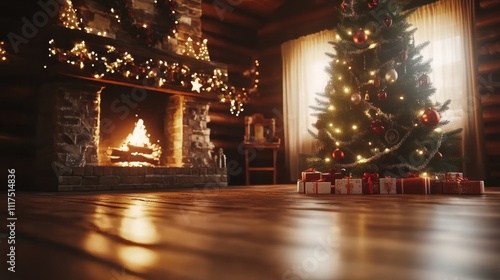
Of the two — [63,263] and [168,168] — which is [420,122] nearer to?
[168,168]

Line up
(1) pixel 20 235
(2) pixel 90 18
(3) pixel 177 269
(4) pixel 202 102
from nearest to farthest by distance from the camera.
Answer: (3) pixel 177 269, (1) pixel 20 235, (2) pixel 90 18, (4) pixel 202 102

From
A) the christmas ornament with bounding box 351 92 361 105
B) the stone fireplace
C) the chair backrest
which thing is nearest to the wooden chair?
the chair backrest

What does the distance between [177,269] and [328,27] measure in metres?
6.82

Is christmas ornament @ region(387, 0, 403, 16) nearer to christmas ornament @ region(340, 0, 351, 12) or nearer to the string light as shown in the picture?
christmas ornament @ region(340, 0, 351, 12)

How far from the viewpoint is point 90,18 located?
5.00 m

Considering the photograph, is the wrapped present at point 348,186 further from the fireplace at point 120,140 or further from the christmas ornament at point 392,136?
the fireplace at point 120,140

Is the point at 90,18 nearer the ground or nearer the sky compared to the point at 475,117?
nearer the sky

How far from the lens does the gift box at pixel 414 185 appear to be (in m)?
3.36

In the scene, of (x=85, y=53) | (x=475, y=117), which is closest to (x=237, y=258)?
(x=85, y=53)

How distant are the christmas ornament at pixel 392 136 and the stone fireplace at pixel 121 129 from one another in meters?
2.65

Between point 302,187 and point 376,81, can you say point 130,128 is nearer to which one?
point 302,187

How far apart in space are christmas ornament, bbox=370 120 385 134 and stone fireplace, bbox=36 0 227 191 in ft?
8.47

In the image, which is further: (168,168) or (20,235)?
(168,168)

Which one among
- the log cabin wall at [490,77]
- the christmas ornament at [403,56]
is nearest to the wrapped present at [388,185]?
the christmas ornament at [403,56]
